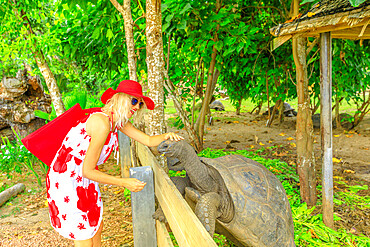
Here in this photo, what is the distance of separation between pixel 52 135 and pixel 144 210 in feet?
2.73

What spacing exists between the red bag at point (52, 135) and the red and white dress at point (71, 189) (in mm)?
90

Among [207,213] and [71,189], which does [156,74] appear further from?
[207,213]

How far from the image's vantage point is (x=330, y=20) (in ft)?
8.35

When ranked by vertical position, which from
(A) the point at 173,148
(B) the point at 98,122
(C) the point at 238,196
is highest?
(B) the point at 98,122

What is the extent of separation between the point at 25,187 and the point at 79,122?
361 centimetres

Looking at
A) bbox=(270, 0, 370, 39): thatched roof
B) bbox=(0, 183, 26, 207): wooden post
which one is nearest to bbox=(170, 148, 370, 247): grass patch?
bbox=(270, 0, 370, 39): thatched roof

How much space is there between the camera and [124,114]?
1.71 meters

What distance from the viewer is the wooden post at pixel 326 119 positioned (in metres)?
2.96

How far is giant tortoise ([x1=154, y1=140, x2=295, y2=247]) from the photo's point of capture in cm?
189

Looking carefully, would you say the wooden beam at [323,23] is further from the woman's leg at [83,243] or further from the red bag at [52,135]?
the woman's leg at [83,243]

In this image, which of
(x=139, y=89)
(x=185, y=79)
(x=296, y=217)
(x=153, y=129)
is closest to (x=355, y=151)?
(x=296, y=217)

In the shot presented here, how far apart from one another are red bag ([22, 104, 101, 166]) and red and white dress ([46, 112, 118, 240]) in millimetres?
90

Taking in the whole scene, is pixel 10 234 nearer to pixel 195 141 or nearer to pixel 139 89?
pixel 139 89

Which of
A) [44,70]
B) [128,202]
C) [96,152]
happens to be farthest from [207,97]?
[96,152]
